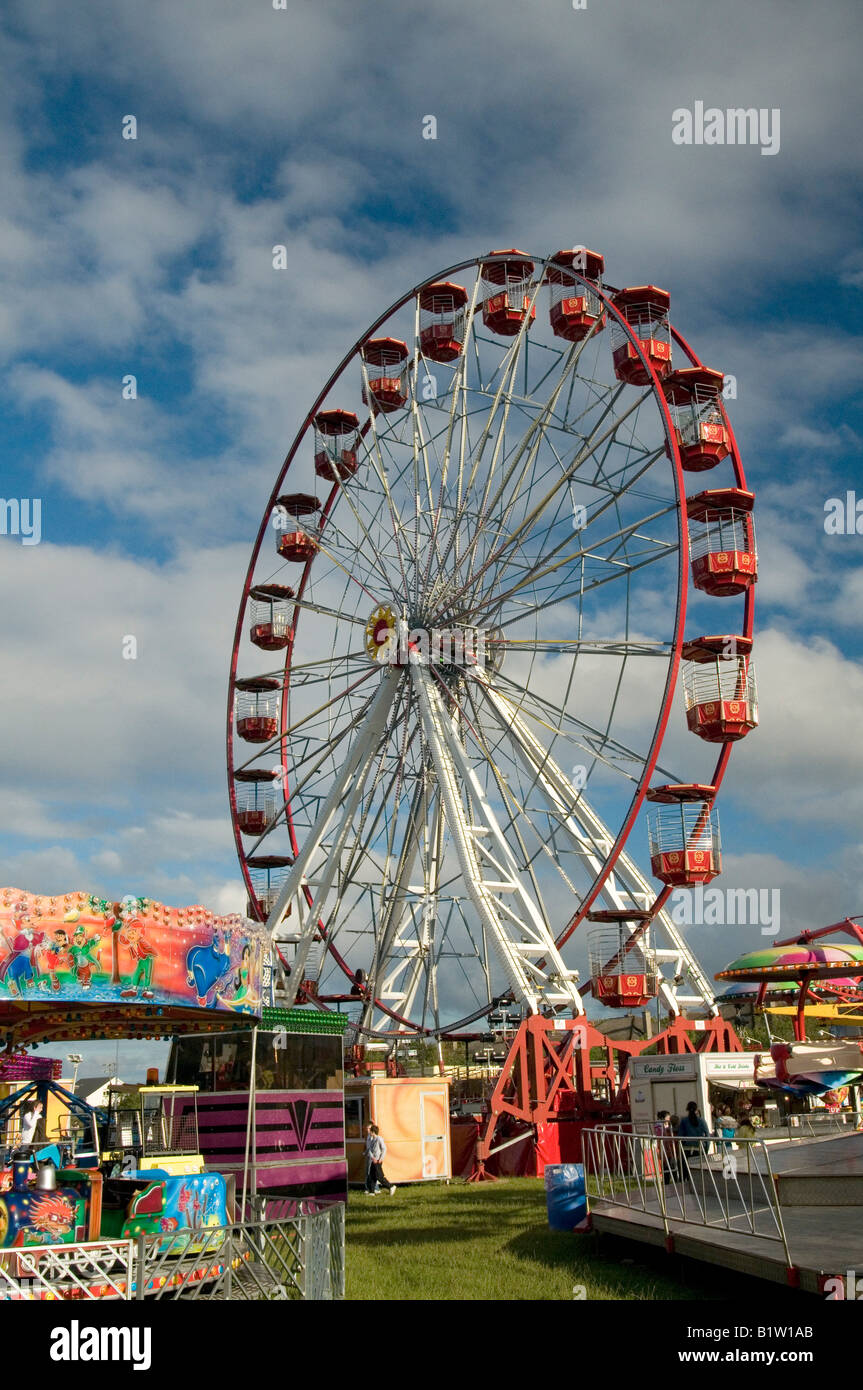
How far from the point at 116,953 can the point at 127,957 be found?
12 cm

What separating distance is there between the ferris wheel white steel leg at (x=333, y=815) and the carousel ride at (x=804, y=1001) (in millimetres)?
8221

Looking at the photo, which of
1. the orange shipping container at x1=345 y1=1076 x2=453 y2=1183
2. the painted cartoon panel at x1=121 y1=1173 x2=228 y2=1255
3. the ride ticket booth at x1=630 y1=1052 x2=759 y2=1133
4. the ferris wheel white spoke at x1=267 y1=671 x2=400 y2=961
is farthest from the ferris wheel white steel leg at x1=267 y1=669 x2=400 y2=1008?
the painted cartoon panel at x1=121 y1=1173 x2=228 y2=1255

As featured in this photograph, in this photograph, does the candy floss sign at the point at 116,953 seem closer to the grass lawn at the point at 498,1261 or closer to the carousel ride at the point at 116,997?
the carousel ride at the point at 116,997

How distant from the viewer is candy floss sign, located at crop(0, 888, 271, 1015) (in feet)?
33.5

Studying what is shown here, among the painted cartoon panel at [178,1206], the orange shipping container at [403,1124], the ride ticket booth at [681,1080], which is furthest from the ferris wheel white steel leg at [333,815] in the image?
the painted cartoon panel at [178,1206]

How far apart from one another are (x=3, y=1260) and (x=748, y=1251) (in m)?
5.06

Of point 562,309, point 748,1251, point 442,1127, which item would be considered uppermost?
point 562,309

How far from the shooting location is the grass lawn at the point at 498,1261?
397 inches

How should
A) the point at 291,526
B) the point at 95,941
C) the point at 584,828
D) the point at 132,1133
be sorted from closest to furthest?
the point at 95,941 → the point at 132,1133 → the point at 584,828 → the point at 291,526

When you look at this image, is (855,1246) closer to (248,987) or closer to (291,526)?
(248,987)

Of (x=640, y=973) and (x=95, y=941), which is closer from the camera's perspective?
(x=95, y=941)
